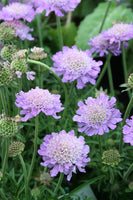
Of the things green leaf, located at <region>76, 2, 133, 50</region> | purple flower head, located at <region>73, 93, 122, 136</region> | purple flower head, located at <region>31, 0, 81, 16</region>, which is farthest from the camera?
green leaf, located at <region>76, 2, 133, 50</region>

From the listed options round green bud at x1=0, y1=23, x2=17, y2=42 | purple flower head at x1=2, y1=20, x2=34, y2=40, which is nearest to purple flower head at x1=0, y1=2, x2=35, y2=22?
purple flower head at x1=2, y1=20, x2=34, y2=40

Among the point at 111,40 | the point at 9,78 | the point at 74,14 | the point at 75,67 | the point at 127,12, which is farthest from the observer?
the point at 74,14

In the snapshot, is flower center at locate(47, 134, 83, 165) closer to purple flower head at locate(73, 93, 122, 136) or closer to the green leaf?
purple flower head at locate(73, 93, 122, 136)

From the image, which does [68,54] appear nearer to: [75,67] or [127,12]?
[75,67]

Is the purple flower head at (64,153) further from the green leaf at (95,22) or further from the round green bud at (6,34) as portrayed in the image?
the green leaf at (95,22)

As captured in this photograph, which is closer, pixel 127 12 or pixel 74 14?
pixel 127 12

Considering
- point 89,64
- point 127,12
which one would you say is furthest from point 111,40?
point 127,12

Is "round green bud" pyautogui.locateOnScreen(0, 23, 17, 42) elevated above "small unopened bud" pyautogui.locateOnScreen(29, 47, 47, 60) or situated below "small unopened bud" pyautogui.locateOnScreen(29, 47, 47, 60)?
above
